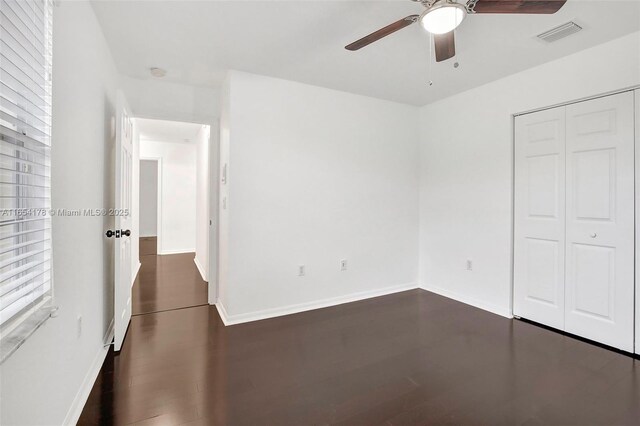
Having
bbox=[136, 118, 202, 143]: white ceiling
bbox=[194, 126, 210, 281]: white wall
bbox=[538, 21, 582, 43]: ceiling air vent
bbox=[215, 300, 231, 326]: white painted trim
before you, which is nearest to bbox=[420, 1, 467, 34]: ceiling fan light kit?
bbox=[538, 21, 582, 43]: ceiling air vent

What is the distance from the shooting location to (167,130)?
5742 millimetres

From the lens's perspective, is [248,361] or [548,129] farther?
[548,129]

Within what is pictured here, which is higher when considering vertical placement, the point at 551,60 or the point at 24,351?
the point at 551,60

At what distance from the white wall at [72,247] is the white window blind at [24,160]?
164 mm

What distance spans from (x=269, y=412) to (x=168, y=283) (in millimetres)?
3324

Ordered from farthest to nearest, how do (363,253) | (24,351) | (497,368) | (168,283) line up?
(168,283), (363,253), (497,368), (24,351)

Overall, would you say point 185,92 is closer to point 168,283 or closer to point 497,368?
point 168,283

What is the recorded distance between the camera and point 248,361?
7.66ft

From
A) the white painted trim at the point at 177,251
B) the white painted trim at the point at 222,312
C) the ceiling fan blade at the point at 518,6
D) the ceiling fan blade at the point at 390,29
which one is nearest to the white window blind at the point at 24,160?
the ceiling fan blade at the point at 390,29

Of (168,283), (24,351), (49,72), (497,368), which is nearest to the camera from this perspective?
(24,351)

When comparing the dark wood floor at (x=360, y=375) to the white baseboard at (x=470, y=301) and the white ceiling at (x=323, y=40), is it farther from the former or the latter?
the white ceiling at (x=323, y=40)

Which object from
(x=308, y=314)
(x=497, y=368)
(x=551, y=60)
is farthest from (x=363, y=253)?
(x=551, y=60)

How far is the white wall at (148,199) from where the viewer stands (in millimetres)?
8977

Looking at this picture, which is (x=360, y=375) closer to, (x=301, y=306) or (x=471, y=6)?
(x=301, y=306)
